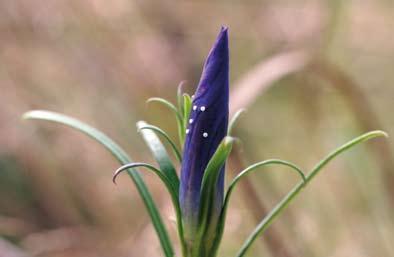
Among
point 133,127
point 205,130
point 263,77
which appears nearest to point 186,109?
point 205,130

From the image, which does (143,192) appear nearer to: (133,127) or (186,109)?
(186,109)

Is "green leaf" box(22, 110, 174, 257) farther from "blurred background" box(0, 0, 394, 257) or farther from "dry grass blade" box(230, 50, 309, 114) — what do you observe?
"blurred background" box(0, 0, 394, 257)

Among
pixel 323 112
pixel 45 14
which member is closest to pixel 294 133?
pixel 323 112

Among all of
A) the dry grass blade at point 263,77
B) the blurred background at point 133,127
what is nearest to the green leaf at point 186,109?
the dry grass blade at point 263,77

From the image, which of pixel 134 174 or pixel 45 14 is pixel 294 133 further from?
pixel 134 174

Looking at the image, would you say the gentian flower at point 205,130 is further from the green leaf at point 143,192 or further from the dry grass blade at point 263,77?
the dry grass blade at point 263,77

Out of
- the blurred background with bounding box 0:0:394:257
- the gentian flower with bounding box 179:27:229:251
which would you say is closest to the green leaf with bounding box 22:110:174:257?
the gentian flower with bounding box 179:27:229:251

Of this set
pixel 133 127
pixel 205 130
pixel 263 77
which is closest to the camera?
pixel 205 130
